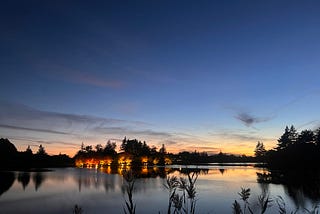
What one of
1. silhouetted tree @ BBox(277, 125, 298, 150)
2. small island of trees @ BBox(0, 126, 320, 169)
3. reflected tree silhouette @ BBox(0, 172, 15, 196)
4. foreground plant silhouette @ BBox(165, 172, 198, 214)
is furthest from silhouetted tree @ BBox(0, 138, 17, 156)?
foreground plant silhouette @ BBox(165, 172, 198, 214)

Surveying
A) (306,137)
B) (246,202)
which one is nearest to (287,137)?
(306,137)

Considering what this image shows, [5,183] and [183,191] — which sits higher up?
[183,191]

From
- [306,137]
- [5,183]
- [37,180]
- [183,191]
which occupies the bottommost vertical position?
[5,183]

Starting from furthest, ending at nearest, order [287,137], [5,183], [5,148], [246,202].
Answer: [5,148], [287,137], [5,183], [246,202]

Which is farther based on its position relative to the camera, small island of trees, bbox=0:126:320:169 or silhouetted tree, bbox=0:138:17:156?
silhouetted tree, bbox=0:138:17:156

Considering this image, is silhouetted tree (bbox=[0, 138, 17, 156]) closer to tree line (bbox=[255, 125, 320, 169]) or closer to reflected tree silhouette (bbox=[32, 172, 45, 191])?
reflected tree silhouette (bbox=[32, 172, 45, 191])

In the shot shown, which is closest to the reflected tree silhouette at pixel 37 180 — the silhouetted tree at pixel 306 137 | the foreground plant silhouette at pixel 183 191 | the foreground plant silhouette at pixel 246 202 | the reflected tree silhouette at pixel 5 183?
the reflected tree silhouette at pixel 5 183

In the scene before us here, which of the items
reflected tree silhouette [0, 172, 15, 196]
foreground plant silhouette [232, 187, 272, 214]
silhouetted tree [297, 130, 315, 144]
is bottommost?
reflected tree silhouette [0, 172, 15, 196]

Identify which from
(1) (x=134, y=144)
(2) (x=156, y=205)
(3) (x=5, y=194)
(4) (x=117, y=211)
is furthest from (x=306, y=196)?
(1) (x=134, y=144)

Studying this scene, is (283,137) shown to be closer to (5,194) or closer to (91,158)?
(5,194)

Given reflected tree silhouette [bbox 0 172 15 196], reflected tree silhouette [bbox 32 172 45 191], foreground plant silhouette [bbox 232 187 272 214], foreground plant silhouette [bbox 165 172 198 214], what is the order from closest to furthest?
foreground plant silhouette [bbox 232 187 272 214]
foreground plant silhouette [bbox 165 172 198 214]
reflected tree silhouette [bbox 0 172 15 196]
reflected tree silhouette [bbox 32 172 45 191]

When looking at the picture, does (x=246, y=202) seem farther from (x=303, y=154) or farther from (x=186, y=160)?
(x=186, y=160)

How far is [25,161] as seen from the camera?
156000 millimetres

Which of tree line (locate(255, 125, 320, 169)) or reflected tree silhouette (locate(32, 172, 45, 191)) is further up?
tree line (locate(255, 125, 320, 169))
